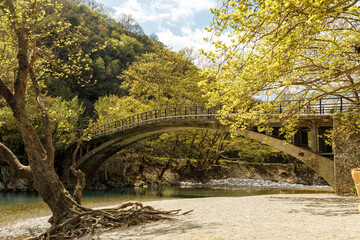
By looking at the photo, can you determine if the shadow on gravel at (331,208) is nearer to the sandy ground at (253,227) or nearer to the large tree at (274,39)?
the sandy ground at (253,227)

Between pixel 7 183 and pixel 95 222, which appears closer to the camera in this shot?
pixel 95 222

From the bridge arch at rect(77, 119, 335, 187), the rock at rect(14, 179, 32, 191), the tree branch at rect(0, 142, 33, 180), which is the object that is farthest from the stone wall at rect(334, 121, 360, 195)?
the rock at rect(14, 179, 32, 191)

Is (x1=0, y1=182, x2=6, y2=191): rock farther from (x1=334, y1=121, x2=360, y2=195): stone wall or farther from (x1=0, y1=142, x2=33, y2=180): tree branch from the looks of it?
(x1=334, y1=121, x2=360, y2=195): stone wall

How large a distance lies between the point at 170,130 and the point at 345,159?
14.5m

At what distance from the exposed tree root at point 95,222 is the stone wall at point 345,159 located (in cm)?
998

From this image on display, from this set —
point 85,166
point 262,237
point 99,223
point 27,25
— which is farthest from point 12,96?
point 85,166

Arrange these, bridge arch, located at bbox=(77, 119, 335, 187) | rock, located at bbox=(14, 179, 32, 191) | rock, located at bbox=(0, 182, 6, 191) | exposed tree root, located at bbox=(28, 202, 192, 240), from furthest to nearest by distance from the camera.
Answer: rock, located at bbox=(14, 179, 32, 191), rock, located at bbox=(0, 182, 6, 191), bridge arch, located at bbox=(77, 119, 335, 187), exposed tree root, located at bbox=(28, 202, 192, 240)

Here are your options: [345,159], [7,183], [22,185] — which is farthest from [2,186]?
[345,159]

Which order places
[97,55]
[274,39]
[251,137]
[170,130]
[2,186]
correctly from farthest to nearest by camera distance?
[97,55]
[170,130]
[2,186]
[251,137]
[274,39]

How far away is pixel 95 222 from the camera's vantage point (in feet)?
28.5

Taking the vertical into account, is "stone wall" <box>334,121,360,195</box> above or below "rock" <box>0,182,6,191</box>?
above

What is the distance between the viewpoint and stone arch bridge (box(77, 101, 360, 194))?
16766 mm

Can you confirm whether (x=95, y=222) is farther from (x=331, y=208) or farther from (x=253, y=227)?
(x=331, y=208)

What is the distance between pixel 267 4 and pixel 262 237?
4.15 m
